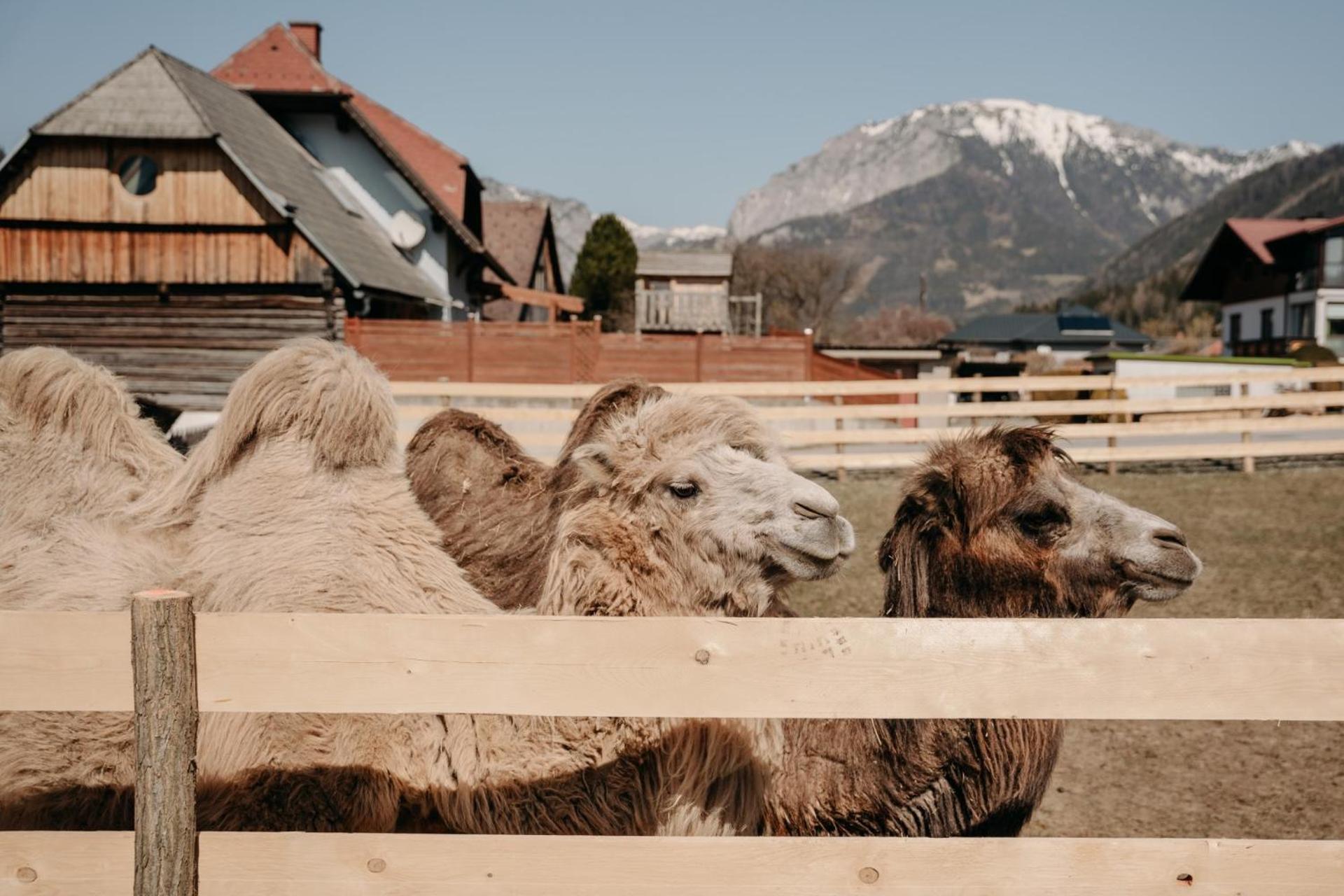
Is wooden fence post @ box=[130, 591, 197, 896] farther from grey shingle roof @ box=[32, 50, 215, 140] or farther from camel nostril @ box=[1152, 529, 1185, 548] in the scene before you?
grey shingle roof @ box=[32, 50, 215, 140]

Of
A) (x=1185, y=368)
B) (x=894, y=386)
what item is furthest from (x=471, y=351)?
(x=1185, y=368)

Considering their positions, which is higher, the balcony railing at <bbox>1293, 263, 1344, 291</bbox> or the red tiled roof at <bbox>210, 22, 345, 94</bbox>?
the red tiled roof at <bbox>210, 22, 345, 94</bbox>

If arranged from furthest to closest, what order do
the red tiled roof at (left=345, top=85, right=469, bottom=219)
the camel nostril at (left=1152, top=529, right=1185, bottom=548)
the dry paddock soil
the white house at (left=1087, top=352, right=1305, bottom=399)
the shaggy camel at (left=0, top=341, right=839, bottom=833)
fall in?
1. the red tiled roof at (left=345, top=85, right=469, bottom=219)
2. the white house at (left=1087, top=352, right=1305, bottom=399)
3. the dry paddock soil
4. the camel nostril at (left=1152, top=529, right=1185, bottom=548)
5. the shaggy camel at (left=0, top=341, right=839, bottom=833)

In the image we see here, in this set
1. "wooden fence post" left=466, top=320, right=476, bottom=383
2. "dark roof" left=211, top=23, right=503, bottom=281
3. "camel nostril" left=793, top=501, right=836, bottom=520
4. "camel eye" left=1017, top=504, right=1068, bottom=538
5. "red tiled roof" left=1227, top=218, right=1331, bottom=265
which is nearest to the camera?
"camel nostril" left=793, top=501, right=836, bottom=520

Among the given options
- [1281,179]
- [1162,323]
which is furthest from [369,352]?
[1281,179]

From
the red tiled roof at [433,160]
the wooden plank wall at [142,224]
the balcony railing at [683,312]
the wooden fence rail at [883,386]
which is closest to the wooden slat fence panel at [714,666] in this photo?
the wooden fence rail at [883,386]

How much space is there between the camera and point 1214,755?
5645 millimetres

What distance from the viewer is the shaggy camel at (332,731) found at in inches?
105

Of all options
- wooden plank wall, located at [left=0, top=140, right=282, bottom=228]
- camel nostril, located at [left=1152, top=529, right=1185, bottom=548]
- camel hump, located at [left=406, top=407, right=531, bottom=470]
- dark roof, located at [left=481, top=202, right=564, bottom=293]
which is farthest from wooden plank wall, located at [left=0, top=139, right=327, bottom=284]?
dark roof, located at [left=481, top=202, right=564, bottom=293]

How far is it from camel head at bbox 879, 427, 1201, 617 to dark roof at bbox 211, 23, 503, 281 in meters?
24.6

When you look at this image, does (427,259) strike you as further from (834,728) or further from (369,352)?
(834,728)

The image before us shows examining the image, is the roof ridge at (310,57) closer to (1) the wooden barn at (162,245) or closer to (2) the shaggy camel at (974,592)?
(1) the wooden barn at (162,245)

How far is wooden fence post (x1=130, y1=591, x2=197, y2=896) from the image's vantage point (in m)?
2.29

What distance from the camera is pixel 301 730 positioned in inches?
106
